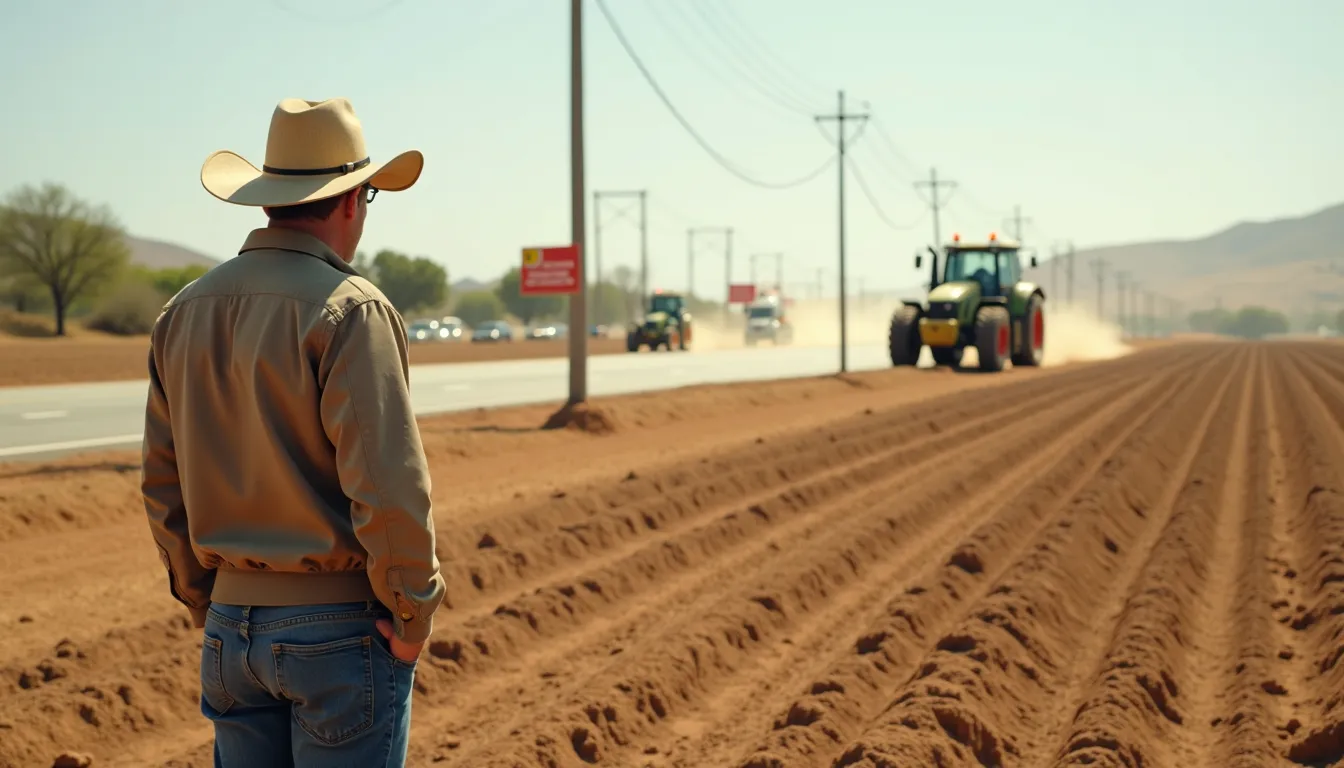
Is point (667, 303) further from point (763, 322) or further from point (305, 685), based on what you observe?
point (305, 685)

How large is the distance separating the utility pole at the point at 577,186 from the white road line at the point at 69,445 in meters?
5.74

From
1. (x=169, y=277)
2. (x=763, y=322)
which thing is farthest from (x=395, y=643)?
(x=169, y=277)

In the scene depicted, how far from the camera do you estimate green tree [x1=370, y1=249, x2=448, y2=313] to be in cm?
11625

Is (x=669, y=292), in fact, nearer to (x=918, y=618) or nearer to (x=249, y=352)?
(x=918, y=618)

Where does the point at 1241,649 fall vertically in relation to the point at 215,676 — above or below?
below

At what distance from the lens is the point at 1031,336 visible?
35.5 meters

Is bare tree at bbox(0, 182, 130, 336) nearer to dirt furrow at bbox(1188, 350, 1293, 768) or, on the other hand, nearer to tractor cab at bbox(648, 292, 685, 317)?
tractor cab at bbox(648, 292, 685, 317)

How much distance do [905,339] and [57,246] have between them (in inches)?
1878

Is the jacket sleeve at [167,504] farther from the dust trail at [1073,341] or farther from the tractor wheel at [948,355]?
the dust trail at [1073,341]

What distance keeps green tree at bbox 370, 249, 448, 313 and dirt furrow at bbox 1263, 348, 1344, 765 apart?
10327 centimetres

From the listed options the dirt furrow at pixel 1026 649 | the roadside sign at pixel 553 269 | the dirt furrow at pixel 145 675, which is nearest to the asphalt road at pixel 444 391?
the roadside sign at pixel 553 269

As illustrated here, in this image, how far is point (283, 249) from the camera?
2.87m

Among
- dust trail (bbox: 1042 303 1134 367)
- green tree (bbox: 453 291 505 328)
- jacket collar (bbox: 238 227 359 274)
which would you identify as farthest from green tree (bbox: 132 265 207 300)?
green tree (bbox: 453 291 505 328)

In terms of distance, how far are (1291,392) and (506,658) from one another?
26.4 meters
